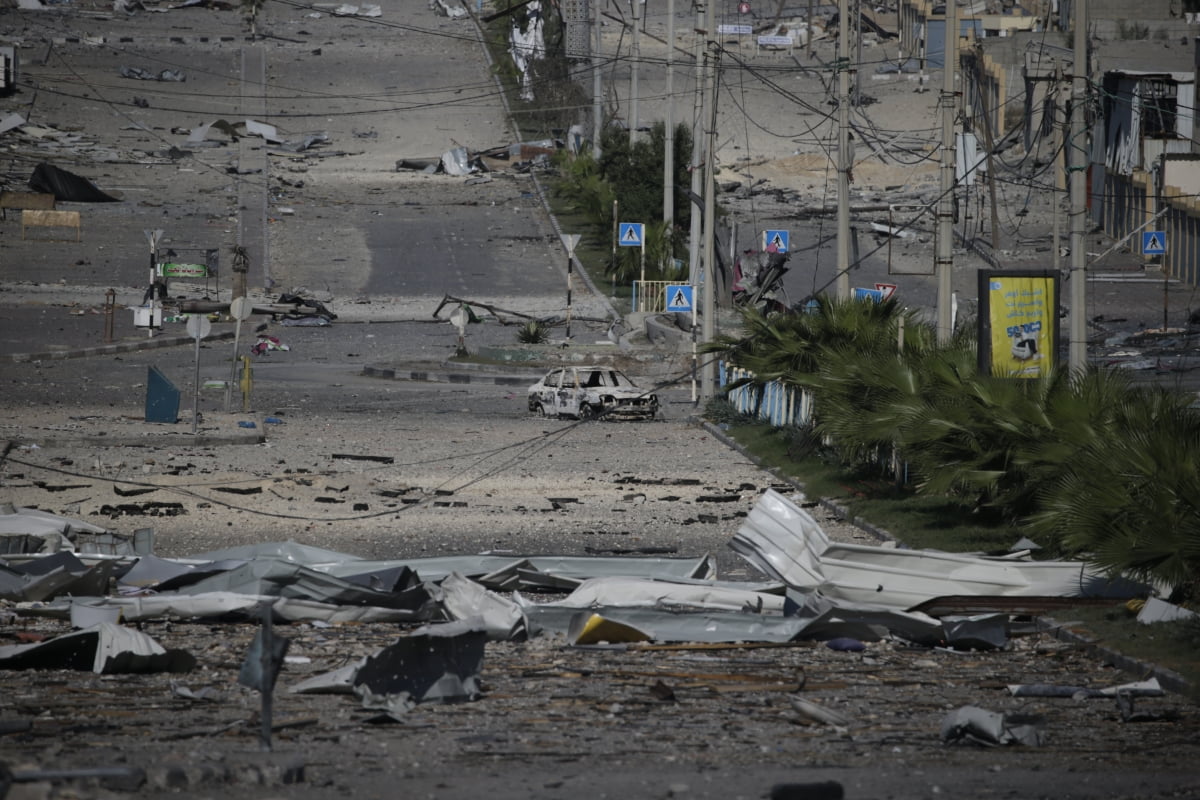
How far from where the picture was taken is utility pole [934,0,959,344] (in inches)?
923

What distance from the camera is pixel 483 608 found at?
1406 cm

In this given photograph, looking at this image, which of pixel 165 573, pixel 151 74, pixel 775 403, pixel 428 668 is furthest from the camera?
pixel 151 74

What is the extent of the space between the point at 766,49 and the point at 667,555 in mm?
85949

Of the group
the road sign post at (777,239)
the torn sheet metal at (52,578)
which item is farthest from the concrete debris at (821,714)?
the road sign post at (777,239)

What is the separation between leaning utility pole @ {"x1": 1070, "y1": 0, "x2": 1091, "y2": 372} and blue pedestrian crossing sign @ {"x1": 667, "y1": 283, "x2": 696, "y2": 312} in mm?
15021

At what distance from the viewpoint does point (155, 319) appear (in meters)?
40.9

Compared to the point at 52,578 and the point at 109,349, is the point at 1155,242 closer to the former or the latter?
the point at 109,349

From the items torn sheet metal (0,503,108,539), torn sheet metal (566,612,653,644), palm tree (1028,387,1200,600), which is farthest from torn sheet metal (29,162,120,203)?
palm tree (1028,387,1200,600)

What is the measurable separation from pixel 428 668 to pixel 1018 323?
11017 millimetres

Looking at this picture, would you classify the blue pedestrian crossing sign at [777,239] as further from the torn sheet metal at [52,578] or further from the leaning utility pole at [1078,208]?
the torn sheet metal at [52,578]

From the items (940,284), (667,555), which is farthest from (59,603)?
(940,284)

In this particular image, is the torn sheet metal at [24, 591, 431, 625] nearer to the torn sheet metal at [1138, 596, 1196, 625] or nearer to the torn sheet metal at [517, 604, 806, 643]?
the torn sheet metal at [517, 604, 806, 643]

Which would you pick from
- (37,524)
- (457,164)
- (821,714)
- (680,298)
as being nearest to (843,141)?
(680,298)

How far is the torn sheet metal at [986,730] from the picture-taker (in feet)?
33.4
